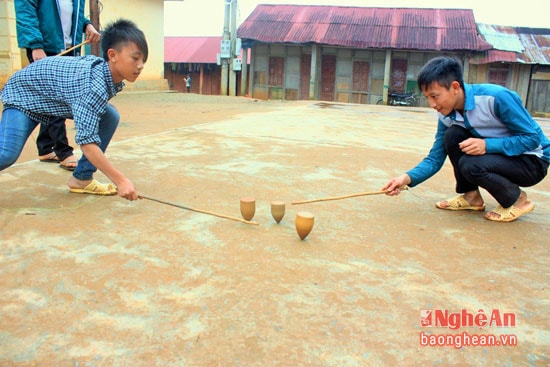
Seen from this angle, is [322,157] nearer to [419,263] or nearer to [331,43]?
[419,263]

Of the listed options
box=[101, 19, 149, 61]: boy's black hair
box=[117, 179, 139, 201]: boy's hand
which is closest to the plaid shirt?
box=[101, 19, 149, 61]: boy's black hair

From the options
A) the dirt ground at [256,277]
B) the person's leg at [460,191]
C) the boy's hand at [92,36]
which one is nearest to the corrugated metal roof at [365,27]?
the boy's hand at [92,36]

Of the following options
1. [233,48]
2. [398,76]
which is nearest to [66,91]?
[233,48]

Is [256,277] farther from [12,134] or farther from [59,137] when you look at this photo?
[59,137]

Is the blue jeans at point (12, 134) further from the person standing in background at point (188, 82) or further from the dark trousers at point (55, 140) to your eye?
the person standing in background at point (188, 82)

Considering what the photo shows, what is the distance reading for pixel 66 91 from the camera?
8.03 feet

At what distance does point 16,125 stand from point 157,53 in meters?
14.4

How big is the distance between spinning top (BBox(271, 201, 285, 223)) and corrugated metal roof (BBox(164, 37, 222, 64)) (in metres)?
22.4

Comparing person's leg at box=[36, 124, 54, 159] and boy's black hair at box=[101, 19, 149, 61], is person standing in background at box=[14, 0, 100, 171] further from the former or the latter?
boy's black hair at box=[101, 19, 149, 61]

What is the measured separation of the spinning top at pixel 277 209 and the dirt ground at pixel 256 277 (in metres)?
0.06

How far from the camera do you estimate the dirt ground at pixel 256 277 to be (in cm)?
132

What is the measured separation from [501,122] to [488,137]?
11cm

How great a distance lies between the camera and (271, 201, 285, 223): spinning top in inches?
92.4

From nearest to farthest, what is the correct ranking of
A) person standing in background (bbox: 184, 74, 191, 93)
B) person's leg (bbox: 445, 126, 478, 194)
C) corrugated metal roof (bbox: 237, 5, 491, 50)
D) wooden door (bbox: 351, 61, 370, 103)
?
person's leg (bbox: 445, 126, 478, 194), corrugated metal roof (bbox: 237, 5, 491, 50), wooden door (bbox: 351, 61, 370, 103), person standing in background (bbox: 184, 74, 191, 93)
